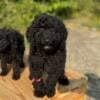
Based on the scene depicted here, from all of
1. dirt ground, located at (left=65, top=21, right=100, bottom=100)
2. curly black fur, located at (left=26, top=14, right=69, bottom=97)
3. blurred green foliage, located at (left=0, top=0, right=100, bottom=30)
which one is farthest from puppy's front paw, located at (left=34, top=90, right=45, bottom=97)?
blurred green foliage, located at (left=0, top=0, right=100, bottom=30)

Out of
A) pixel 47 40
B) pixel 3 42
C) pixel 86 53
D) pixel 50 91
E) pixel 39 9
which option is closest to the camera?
pixel 47 40

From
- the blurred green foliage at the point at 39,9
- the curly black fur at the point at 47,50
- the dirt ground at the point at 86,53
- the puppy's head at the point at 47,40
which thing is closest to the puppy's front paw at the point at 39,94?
the curly black fur at the point at 47,50

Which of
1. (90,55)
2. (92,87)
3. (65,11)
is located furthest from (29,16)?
(92,87)

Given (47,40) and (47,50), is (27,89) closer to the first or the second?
(47,50)

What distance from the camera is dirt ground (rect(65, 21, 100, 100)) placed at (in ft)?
18.5

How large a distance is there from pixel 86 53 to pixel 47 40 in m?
3.65

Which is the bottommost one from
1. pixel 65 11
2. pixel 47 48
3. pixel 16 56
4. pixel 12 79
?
pixel 65 11

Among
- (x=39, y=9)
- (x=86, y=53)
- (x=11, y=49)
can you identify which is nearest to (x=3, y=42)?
(x=11, y=49)

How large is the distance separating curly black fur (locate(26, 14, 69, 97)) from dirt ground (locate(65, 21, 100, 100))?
1904 mm

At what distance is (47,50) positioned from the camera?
310 cm

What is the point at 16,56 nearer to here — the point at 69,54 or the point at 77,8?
the point at 69,54

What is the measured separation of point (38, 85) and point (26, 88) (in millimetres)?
410

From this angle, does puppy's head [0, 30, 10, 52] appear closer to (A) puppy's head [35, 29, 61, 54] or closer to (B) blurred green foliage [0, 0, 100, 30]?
(A) puppy's head [35, 29, 61, 54]

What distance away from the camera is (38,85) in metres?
3.36
